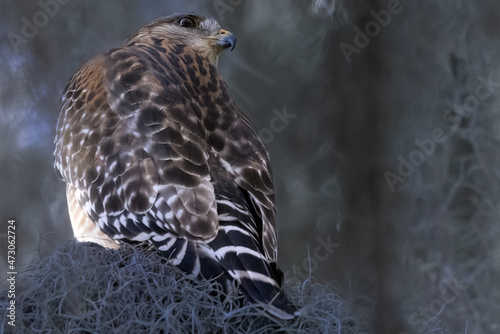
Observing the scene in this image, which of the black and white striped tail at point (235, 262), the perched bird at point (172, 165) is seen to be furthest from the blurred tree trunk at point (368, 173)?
the black and white striped tail at point (235, 262)

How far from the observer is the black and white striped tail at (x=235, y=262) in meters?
0.95

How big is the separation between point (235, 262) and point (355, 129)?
50cm

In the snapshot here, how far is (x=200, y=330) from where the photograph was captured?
942 millimetres

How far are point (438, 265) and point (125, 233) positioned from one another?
780mm

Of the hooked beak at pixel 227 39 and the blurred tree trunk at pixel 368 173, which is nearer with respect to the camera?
the blurred tree trunk at pixel 368 173

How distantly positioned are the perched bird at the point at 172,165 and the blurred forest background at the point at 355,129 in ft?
0.15

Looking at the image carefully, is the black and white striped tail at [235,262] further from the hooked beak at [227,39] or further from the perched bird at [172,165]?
the hooked beak at [227,39]

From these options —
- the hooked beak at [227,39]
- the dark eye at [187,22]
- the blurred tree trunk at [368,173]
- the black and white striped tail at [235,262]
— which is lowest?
the blurred tree trunk at [368,173]

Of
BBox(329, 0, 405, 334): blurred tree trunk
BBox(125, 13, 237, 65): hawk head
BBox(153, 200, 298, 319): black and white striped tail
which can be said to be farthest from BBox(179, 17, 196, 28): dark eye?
BBox(153, 200, 298, 319): black and white striped tail

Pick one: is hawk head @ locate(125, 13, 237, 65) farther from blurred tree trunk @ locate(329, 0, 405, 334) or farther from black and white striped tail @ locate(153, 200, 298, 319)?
black and white striped tail @ locate(153, 200, 298, 319)

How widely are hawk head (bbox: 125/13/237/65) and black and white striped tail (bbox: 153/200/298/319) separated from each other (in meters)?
0.54

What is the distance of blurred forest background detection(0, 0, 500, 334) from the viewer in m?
1.17

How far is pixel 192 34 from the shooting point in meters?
1.57

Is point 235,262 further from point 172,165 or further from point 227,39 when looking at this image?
point 227,39
